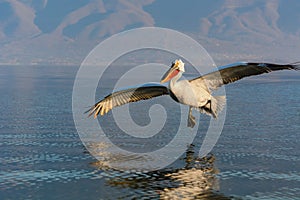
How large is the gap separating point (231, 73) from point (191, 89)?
2.52 meters

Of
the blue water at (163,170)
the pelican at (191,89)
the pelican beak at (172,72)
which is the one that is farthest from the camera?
the blue water at (163,170)

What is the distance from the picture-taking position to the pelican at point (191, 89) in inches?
1213

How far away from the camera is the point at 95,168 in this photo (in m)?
37.0

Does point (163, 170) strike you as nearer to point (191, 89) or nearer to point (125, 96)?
point (125, 96)

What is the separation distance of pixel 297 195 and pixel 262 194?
188 centimetres

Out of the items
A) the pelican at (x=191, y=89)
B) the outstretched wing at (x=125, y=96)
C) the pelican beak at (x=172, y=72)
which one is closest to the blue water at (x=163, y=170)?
the pelican at (x=191, y=89)

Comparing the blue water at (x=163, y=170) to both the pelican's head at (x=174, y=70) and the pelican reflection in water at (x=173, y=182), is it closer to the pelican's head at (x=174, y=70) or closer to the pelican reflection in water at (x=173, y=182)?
the pelican reflection in water at (x=173, y=182)

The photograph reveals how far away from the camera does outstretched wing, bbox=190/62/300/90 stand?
3042 centimetres

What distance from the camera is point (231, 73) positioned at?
3300cm

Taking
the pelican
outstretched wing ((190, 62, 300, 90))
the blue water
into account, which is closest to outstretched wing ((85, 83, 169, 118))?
the pelican

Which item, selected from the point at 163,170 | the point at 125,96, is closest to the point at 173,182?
the point at 163,170

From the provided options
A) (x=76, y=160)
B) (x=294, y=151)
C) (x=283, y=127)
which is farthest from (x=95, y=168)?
(x=283, y=127)

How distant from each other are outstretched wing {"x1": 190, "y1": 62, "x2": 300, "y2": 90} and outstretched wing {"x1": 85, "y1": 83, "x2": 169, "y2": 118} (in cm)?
253

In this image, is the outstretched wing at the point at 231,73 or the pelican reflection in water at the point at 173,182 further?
the pelican reflection in water at the point at 173,182
